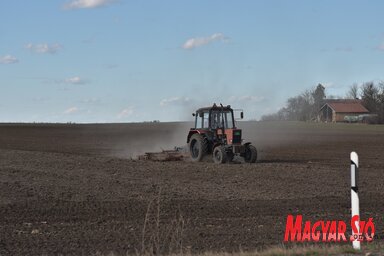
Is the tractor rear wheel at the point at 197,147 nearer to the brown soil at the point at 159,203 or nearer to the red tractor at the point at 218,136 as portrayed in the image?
the red tractor at the point at 218,136

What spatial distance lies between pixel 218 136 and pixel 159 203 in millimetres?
11823

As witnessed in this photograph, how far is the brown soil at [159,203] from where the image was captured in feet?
32.8

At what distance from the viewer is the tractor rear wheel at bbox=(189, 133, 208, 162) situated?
82.8 feet

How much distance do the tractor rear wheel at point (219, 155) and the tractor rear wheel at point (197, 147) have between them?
0.74 m

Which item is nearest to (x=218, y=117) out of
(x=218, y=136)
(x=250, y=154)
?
(x=218, y=136)

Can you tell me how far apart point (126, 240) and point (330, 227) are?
12.0ft

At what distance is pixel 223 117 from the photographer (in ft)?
83.1

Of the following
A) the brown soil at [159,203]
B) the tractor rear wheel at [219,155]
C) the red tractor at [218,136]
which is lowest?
the brown soil at [159,203]

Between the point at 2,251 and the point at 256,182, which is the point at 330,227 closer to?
the point at 2,251

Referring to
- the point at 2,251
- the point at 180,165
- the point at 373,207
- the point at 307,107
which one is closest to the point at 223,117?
the point at 180,165

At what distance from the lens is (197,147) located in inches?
1016

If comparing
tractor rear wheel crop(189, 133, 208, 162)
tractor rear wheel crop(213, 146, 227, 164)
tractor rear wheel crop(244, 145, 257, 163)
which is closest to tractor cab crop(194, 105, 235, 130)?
tractor rear wheel crop(189, 133, 208, 162)

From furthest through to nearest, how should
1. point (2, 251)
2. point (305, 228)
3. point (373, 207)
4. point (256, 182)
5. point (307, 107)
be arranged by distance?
point (307, 107) → point (256, 182) → point (373, 207) → point (305, 228) → point (2, 251)

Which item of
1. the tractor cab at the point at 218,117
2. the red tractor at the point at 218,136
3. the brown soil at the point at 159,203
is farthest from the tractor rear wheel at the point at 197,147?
the brown soil at the point at 159,203
